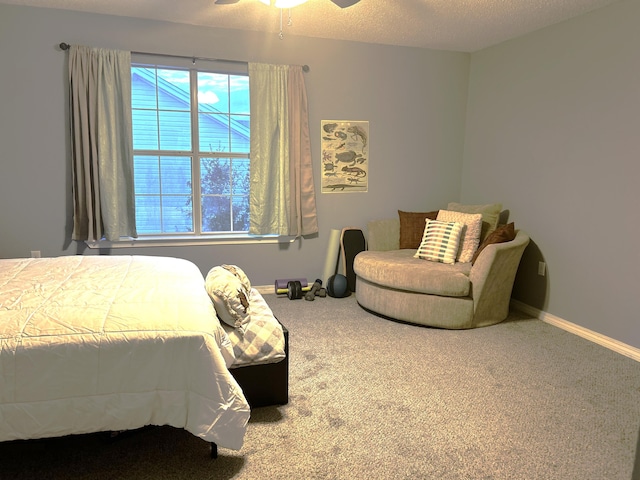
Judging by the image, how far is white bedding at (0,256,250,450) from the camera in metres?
1.56

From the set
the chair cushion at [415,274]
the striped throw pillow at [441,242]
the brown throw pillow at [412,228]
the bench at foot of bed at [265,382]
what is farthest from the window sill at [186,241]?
the bench at foot of bed at [265,382]

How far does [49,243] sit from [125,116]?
128 cm

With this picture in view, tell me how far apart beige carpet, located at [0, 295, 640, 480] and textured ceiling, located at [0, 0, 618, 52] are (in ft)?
8.16

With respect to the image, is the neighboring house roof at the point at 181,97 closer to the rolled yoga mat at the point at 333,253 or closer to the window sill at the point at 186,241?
the window sill at the point at 186,241

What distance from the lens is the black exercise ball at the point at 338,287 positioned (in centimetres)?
425

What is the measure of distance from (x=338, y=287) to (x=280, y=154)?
140cm

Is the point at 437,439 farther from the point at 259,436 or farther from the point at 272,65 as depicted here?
the point at 272,65

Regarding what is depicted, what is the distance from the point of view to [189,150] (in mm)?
4133

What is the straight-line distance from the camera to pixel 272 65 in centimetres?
411

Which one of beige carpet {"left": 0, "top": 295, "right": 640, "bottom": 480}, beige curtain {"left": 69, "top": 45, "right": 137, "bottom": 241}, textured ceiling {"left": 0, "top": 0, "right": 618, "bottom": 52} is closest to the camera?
beige carpet {"left": 0, "top": 295, "right": 640, "bottom": 480}

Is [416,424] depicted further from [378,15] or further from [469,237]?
[378,15]

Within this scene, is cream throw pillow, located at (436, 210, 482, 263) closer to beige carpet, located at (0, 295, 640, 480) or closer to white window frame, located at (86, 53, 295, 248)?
beige carpet, located at (0, 295, 640, 480)

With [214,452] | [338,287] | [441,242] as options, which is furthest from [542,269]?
[214,452]

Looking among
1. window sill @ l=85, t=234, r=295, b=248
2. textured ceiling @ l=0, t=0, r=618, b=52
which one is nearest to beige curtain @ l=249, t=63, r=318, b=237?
window sill @ l=85, t=234, r=295, b=248
